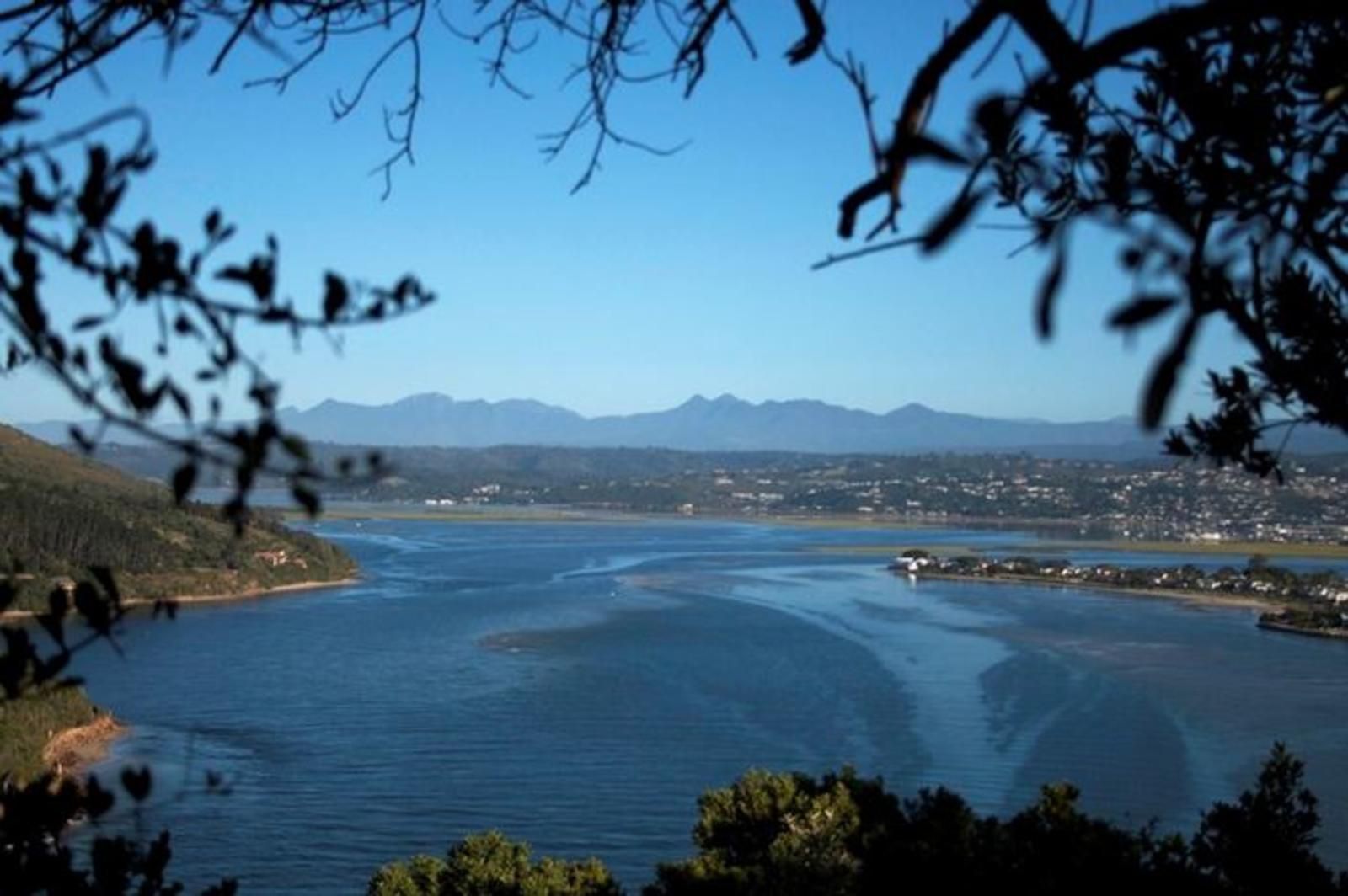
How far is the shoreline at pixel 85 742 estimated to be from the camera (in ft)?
46.1

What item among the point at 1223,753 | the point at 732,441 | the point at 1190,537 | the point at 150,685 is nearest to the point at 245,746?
the point at 150,685

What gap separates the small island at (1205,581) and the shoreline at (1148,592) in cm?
2

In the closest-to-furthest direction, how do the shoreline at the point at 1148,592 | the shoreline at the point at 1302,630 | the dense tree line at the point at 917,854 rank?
1. the dense tree line at the point at 917,854
2. the shoreline at the point at 1302,630
3. the shoreline at the point at 1148,592

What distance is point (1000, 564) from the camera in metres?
35.4

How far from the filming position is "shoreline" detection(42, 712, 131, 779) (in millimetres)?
14039

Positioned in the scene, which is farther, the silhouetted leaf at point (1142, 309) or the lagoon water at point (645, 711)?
the lagoon water at point (645, 711)

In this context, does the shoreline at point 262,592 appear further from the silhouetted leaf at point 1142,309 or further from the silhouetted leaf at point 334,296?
the silhouetted leaf at point 1142,309

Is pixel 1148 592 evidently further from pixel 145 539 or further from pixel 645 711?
pixel 145 539

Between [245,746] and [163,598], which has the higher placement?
[163,598]

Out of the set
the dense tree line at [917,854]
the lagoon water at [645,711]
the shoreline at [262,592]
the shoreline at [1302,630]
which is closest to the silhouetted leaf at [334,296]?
the dense tree line at [917,854]

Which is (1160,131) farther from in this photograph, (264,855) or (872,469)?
(872,469)

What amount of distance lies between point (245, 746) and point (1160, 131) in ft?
48.0

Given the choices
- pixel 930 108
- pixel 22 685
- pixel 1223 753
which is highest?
pixel 930 108

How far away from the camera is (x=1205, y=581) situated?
32125 mm
